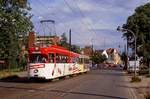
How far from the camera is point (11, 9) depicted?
49.6m

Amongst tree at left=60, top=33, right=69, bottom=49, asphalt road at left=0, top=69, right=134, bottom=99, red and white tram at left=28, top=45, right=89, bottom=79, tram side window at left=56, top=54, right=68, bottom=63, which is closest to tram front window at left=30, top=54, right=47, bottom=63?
red and white tram at left=28, top=45, right=89, bottom=79

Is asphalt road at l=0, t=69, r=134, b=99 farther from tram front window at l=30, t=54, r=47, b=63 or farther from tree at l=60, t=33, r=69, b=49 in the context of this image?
tree at l=60, t=33, r=69, b=49

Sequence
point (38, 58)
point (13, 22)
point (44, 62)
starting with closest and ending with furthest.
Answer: point (44, 62), point (38, 58), point (13, 22)

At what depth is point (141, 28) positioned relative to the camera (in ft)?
285

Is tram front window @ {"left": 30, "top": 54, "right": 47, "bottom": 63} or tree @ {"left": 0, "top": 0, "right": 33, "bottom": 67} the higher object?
tree @ {"left": 0, "top": 0, "right": 33, "bottom": 67}

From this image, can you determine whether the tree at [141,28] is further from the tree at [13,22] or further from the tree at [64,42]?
the tree at [13,22]

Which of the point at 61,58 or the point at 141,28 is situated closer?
the point at 61,58

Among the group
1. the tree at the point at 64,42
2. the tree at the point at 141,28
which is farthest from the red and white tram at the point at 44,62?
the tree at the point at 64,42

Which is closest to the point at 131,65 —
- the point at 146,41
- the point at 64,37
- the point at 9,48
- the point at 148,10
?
the point at 146,41

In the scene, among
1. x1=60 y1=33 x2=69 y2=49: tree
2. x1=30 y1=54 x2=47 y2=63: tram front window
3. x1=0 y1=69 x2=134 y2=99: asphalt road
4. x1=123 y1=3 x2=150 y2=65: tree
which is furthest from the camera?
x1=60 y1=33 x2=69 y2=49: tree

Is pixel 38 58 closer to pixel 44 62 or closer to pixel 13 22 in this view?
pixel 44 62

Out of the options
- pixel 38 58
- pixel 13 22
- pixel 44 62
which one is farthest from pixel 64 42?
pixel 44 62

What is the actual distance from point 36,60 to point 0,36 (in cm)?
1288

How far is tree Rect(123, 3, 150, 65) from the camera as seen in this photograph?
81.4 m
